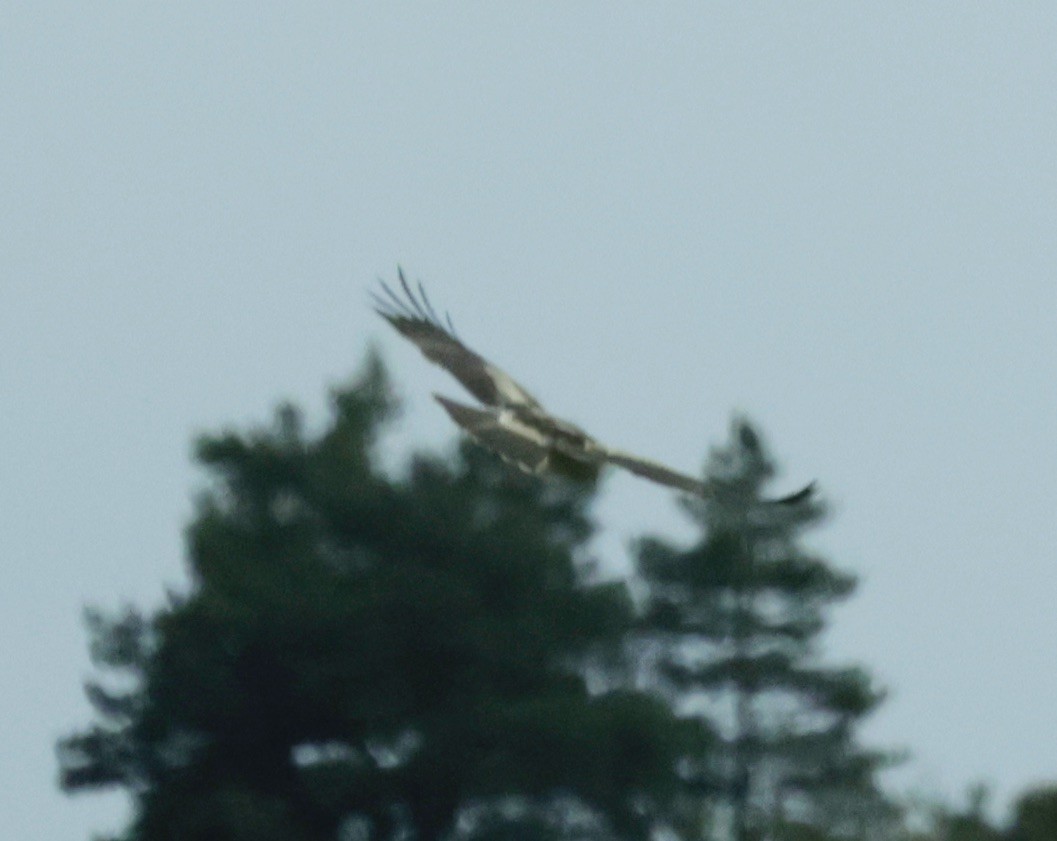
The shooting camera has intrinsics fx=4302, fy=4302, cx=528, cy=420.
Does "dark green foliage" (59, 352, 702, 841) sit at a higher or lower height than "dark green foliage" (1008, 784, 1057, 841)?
higher

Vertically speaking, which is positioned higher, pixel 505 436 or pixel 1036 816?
pixel 1036 816

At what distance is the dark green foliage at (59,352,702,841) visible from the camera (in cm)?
4628

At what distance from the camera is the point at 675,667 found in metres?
50.8

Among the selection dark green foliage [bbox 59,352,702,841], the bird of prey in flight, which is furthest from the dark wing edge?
dark green foliage [bbox 59,352,702,841]

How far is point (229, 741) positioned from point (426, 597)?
9.78ft

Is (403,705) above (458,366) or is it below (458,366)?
above

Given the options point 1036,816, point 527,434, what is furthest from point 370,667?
point 527,434

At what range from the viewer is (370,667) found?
48594 mm

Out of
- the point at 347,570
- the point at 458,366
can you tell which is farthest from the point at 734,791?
the point at 458,366

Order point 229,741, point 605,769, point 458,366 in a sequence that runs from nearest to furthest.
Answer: point 458,366 < point 605,769 < point 229,741

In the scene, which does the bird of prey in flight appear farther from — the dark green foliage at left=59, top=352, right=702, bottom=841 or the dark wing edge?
the dark green foliage at left=59, top=352, right=702, bottom=841

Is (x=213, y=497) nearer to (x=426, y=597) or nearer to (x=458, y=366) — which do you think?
(x=426, y=597)

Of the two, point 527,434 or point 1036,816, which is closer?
point 527,434

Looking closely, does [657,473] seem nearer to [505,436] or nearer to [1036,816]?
[505,436]
